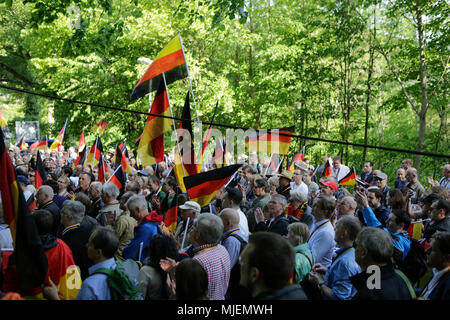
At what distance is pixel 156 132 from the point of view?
605 cm

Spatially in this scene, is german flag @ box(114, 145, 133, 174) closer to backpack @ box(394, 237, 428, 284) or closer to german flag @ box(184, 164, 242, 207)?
german flag @ box(184, 164, 242, 207)

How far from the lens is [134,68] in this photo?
2002cm

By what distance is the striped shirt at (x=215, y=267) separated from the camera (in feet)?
11.2

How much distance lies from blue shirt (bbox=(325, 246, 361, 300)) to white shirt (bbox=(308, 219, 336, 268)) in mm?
674

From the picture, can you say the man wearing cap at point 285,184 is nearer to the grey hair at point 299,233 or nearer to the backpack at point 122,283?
the grey hair at point 299,233

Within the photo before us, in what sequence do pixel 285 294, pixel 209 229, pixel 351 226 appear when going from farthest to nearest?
1. pixel 351 226
2. pixel 209 229
3. pixel 285 294

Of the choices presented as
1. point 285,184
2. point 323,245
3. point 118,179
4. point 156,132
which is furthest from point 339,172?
point 323,245

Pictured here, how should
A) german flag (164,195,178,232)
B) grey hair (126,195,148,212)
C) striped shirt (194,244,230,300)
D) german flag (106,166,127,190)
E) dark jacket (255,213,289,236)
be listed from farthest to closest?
german flag (106,166,127,190) → german flag (164,195,178,232) → dark jacket (255,213,289,236) → grey hair (126,195,148,212) → striped shirt (194,244,230,300)

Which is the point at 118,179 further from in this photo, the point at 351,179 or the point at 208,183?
the point at 351,179

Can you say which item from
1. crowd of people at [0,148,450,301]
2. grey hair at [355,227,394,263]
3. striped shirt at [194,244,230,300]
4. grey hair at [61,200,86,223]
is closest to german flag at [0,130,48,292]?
crowd of people at [0,148,450,301]

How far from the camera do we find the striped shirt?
11.2 ft

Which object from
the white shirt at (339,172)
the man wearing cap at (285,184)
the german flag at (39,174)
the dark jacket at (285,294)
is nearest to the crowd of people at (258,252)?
the dark jacket at (285,294)

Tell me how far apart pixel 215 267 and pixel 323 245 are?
1.57 metres

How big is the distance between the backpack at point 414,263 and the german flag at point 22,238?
3.42 meters
